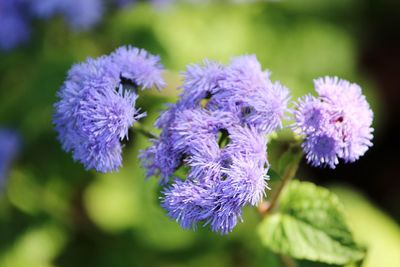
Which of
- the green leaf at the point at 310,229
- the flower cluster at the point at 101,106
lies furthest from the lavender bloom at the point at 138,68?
the green leaf at the point at 310,229

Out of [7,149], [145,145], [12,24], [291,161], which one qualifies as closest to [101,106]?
[291,161]

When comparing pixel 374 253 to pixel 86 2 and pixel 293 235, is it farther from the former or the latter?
pixel 86 2

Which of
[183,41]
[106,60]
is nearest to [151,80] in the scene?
[106,60]

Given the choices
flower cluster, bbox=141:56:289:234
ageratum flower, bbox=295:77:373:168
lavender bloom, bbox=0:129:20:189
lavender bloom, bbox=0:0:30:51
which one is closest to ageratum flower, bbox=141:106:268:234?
flower cluster, bbox=141:56:289:234

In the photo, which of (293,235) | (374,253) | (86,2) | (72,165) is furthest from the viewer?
(72,165)

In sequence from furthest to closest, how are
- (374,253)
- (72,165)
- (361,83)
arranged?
(361,83), (72,165), (374,253)

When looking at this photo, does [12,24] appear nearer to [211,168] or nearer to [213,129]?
[213,129]

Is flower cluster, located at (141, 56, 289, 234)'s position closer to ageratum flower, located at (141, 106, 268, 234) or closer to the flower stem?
ageratum flower, located at (141, 106, 268, 234)
